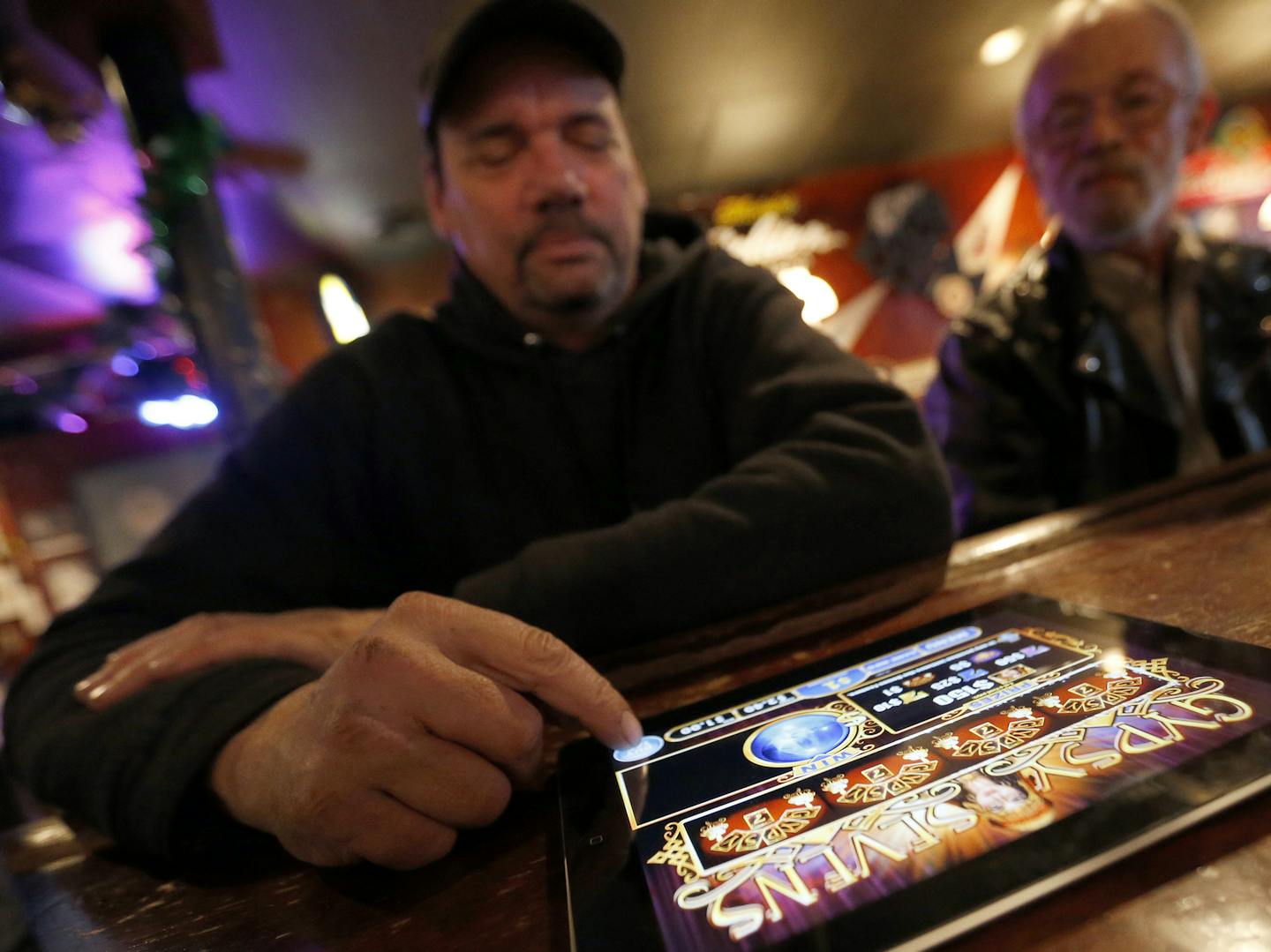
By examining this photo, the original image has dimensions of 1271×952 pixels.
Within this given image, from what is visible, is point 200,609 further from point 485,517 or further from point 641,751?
point 641,751

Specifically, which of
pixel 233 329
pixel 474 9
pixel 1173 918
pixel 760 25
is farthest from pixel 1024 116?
pixel 233 329

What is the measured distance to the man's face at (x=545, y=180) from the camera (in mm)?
891

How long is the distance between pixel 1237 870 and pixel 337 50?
275cm

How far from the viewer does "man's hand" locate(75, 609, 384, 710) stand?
0.54 meters

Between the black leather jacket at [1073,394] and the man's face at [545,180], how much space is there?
28.5 inches

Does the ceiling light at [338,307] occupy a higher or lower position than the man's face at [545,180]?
higher

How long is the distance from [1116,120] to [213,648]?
5.36 feet

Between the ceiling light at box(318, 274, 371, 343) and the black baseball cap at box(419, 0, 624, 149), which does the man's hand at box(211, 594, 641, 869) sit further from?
the ceiling light at box(318, 274, 371, 343)

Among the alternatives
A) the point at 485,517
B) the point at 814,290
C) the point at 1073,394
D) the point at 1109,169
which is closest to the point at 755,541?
the point at 485,517

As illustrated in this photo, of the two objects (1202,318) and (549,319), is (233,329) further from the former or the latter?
(1202,318)

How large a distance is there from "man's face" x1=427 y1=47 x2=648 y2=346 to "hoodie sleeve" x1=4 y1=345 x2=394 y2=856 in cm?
31

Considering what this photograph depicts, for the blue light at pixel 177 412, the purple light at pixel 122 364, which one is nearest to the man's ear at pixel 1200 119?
the blue light at pixel 177 412

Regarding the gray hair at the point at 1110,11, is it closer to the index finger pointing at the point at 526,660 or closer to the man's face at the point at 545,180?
the man's face at the point at 545,180

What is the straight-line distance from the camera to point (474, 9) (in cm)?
87
